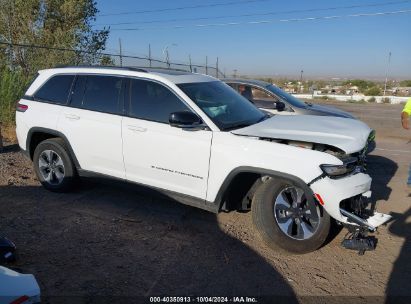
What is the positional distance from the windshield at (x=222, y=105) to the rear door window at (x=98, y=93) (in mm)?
911

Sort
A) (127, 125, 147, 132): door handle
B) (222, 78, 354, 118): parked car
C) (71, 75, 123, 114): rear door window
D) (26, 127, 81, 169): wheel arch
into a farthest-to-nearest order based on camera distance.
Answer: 1. (222, 78, 354, 118): parked car
2. (26, 127, 81, 169): wheel arch
3. (71, 75, 123, 114): rear door window
4. (127, 125, 147, 132): door handle

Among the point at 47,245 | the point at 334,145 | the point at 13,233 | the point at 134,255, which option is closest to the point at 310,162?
the point at 334,145

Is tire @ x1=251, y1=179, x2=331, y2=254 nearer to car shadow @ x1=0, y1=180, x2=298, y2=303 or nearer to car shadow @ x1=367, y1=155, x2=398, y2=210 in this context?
car shadow @ x1=0, y1=180, x2=298, y2=303

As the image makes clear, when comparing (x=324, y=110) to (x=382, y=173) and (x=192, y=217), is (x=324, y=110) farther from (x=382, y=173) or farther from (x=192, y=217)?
(x=192, y=217)

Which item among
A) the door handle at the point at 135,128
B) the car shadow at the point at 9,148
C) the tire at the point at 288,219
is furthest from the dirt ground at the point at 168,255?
the car shadow at the point at 9,148

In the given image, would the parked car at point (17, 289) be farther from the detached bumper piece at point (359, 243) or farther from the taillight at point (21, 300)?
the detached bumper piece at point (359, 243)

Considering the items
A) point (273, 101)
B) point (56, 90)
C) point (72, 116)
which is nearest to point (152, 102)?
point (72, 116)

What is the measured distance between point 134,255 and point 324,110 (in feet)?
20.0

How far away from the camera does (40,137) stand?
6117 mm

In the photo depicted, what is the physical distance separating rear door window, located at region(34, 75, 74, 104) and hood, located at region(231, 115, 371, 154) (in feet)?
8.64

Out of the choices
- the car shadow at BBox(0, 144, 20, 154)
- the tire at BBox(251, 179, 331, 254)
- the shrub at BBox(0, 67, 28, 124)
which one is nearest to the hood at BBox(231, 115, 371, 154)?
the tire at BBox(251, 179, 331, 254)

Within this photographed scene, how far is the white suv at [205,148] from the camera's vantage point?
4.05m

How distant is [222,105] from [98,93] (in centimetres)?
165

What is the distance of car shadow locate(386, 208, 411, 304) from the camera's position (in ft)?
11.4
